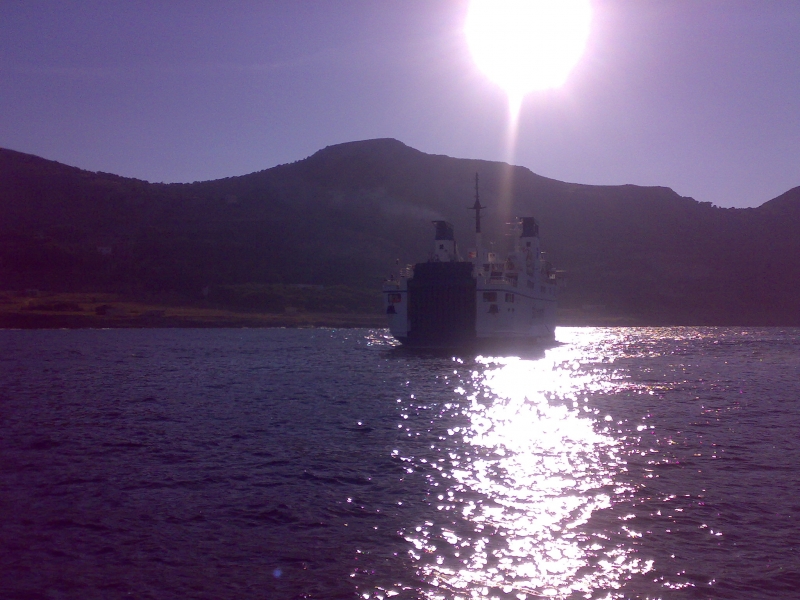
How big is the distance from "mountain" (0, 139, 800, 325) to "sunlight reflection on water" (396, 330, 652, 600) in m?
103

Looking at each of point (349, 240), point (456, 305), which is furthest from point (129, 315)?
point (349, 240)

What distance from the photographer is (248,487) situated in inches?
568

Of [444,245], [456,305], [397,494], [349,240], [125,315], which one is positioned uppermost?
[349,240]

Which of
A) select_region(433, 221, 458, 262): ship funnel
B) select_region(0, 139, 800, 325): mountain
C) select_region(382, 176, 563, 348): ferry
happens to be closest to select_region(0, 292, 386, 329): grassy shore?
select_region(0, 139, 800, 325): mountain

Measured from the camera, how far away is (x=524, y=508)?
13.0 m

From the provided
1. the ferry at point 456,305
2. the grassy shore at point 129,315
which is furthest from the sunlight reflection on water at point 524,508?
the grassy shore at point 129,315

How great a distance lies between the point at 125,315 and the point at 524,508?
90287 mm

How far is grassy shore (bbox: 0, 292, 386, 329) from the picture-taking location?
290 ft

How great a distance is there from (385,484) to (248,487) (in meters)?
2.85

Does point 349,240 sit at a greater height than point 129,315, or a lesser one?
greater

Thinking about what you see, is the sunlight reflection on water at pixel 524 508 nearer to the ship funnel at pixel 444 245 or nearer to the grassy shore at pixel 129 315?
the ship funnel at pixel 444 245

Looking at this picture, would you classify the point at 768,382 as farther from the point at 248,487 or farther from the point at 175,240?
the point at 175,240

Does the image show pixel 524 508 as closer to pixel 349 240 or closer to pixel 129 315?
pixel 129 315

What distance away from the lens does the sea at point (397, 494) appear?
9.80 meters
